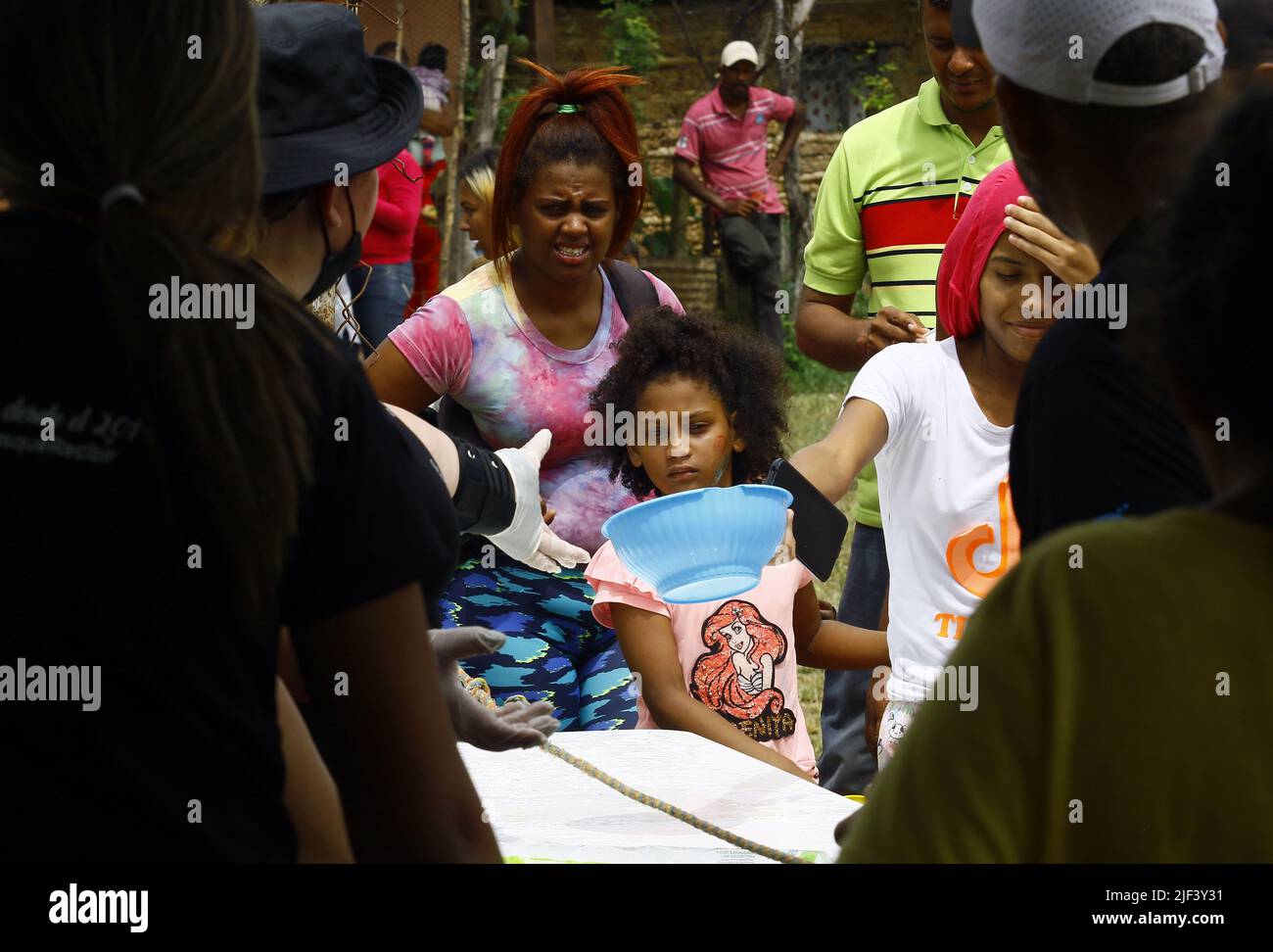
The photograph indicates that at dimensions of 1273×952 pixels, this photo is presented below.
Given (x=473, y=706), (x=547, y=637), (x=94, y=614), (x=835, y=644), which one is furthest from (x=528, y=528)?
(x=835, y=644)

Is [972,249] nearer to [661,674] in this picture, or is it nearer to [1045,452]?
[661,674]

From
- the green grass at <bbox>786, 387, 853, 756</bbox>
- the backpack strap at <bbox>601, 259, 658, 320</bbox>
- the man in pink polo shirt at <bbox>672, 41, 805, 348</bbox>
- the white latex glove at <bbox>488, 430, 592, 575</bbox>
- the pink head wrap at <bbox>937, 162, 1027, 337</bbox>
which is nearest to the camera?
the white latex glove at <bbox>488, 430, 592, 575</bbox>

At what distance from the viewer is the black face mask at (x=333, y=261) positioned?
172 cm

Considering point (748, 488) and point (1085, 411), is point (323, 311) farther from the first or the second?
point (1085, 411)

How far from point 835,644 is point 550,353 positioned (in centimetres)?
90

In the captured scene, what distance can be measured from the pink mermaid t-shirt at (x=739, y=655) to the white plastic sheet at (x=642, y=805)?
0.21 m

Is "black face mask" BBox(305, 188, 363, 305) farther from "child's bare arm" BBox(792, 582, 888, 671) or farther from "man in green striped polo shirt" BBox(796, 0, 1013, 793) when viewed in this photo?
"man in green striped polo shirt" BBox(796, 0, 1013, 793)

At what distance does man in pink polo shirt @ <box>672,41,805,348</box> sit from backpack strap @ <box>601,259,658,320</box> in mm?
6786

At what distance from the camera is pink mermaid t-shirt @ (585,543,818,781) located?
312cm

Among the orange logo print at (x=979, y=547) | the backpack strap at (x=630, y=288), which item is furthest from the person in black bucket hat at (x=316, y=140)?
the backpack strap at (x=630, y=288)

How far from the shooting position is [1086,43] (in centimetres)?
140

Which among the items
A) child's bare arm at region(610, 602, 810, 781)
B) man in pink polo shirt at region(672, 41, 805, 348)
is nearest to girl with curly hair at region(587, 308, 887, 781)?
child's bare arm at region(610, 602, 810, 781)

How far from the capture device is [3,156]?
47.6 inches

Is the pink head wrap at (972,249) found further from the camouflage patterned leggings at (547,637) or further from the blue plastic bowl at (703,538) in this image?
the camouflage patterned leggings at (547,637)
